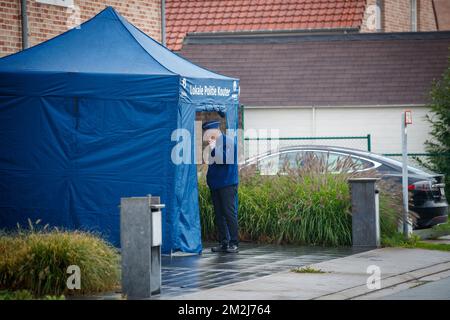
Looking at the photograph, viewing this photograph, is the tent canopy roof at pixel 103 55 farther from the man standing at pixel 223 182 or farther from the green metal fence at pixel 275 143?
the green metal fence at pixel 275 143

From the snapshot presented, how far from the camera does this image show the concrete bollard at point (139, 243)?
1182 cm

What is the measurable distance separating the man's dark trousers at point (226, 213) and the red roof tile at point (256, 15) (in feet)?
58.6

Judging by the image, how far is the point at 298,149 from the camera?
2030 cm

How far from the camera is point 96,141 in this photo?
16.2 meters

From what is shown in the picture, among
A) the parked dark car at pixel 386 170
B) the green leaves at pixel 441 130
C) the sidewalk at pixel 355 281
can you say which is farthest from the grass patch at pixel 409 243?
the green leaves at pixel 441 130

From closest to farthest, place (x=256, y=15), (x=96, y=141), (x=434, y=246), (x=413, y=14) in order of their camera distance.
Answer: (x=96, y=141), (x=434, y=246), (x=256, y=15), (x=413, y=14)

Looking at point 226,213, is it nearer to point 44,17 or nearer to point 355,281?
point 355,281

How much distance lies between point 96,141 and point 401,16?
2423cm

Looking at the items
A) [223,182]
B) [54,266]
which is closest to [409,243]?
[223,182]

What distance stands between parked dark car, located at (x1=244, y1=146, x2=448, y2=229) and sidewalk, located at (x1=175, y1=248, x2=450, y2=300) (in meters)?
2.52

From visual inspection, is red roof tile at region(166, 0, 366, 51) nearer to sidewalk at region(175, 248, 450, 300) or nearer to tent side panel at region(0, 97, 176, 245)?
tent side panel at region(0, 97, 176, 245)

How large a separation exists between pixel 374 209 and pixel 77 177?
481 cm

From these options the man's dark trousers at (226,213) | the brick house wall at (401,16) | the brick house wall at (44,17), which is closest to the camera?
the man's dark trousers at (226,213)
